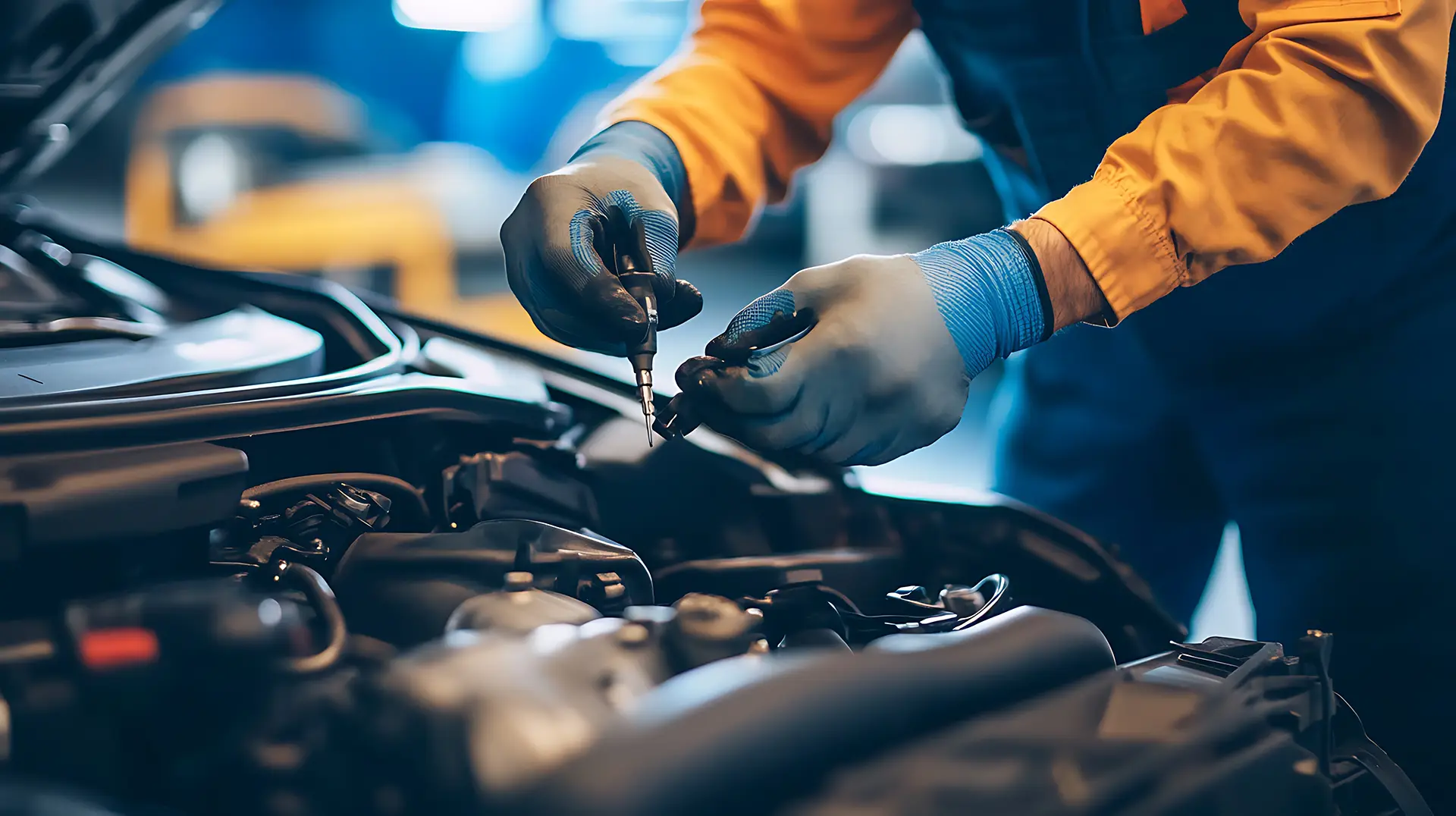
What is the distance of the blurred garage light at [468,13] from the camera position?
5.07m

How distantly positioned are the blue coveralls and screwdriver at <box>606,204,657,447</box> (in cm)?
42

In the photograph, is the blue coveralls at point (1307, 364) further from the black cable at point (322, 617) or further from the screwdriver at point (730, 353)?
the black cable at point (322, 617)

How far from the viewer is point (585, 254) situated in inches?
37.4

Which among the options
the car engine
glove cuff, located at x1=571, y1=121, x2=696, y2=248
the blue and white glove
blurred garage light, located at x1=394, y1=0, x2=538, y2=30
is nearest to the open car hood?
the car engine

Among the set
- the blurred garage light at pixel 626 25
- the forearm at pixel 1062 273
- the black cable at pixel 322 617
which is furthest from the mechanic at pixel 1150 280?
the blurred garage light at pixel 626 25

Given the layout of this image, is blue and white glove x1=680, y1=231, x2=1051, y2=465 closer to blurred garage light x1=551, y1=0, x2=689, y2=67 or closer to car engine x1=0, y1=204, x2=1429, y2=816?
car engine x1=0, y1=204, x2=1429, y2=816

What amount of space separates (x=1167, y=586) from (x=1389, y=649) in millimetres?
305

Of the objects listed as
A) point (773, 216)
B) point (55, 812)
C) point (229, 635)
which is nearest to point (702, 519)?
point (229, 635)

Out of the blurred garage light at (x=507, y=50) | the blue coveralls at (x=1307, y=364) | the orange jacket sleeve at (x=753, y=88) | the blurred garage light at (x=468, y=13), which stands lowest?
the blue coveralls at (x=1307, y=364)

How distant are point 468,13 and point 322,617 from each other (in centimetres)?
500

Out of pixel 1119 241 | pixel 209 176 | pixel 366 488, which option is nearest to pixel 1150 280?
pixel 1119 241

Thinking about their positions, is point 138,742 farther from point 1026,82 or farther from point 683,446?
point 1026,82

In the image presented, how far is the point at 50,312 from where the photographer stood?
1078 mm

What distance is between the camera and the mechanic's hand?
92 centimetres
